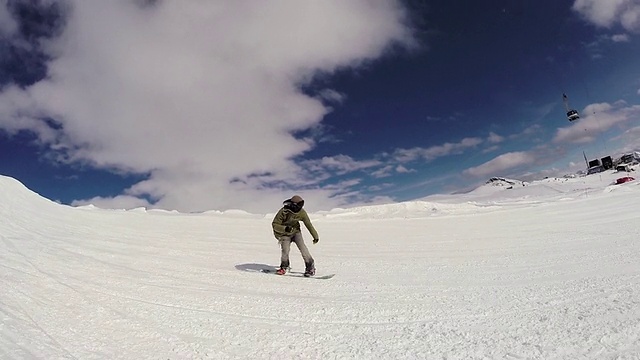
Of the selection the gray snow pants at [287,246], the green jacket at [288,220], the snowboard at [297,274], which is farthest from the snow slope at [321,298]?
the green jacket at [288,220]

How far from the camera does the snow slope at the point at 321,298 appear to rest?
473cm

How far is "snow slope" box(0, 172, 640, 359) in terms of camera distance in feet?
15.5

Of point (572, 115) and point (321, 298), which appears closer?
point (321, 298)

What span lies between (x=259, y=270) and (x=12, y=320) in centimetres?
559

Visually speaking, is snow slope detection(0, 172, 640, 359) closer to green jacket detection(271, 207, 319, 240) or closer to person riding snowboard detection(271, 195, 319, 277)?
person riding snowboard detection(271, 195, 319, 277)

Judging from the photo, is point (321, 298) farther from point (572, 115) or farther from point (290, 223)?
point (572, 115)

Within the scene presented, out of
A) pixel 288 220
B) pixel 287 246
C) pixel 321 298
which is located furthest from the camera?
pixel 288 220

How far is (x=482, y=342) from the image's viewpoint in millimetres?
4609

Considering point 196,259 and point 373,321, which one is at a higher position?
point 196,259

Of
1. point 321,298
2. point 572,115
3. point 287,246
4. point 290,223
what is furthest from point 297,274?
point 572,115

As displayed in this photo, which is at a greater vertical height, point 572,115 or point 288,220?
point 572,115

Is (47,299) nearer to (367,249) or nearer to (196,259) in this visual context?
(196,259)

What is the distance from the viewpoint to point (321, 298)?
714cm

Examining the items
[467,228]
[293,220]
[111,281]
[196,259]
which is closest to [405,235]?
[467,228]
